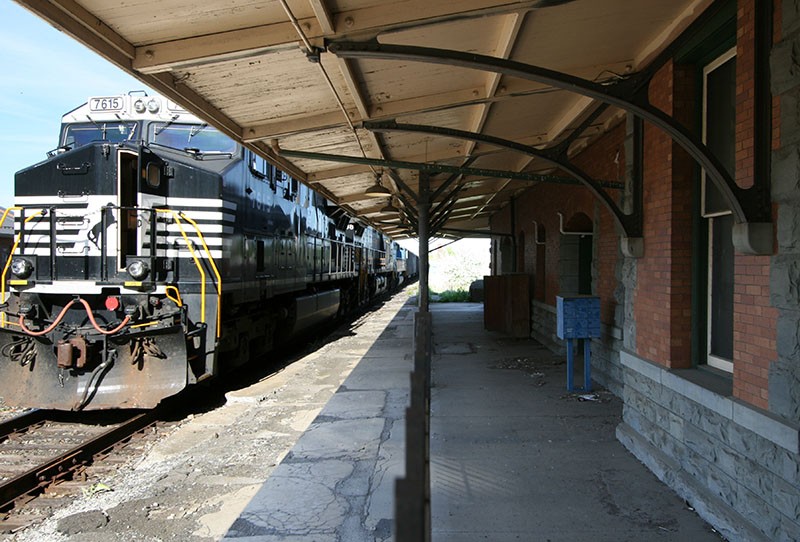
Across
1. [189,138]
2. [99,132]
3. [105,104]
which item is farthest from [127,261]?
[105,104]

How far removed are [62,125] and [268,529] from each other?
7.02 metres

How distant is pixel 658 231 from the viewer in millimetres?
4707

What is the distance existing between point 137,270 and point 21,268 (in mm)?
1510

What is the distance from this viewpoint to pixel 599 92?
372cm

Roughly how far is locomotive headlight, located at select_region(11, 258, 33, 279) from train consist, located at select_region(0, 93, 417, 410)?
0.04 feet

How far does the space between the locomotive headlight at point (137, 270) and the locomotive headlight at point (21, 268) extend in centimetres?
135

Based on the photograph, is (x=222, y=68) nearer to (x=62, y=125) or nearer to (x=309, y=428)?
(x=309, y=428)

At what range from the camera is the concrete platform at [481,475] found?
12.1 ft

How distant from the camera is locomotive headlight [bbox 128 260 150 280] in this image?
Result: 21.2ft

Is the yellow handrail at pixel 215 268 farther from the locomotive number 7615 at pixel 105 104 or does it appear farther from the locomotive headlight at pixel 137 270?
the locomotive number 7615 at pixel 105 104

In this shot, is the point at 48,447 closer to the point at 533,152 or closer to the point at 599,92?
the point at 533,152

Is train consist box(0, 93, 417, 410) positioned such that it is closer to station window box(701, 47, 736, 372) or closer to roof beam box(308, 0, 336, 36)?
roof beam box(308, 0, 336, 36)

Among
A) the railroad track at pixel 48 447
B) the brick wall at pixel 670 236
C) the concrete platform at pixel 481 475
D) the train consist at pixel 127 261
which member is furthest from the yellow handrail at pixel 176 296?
the brick wall at pixel 670 236

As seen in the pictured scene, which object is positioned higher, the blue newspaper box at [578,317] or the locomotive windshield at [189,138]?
the locomotive windshield at [189,138]
